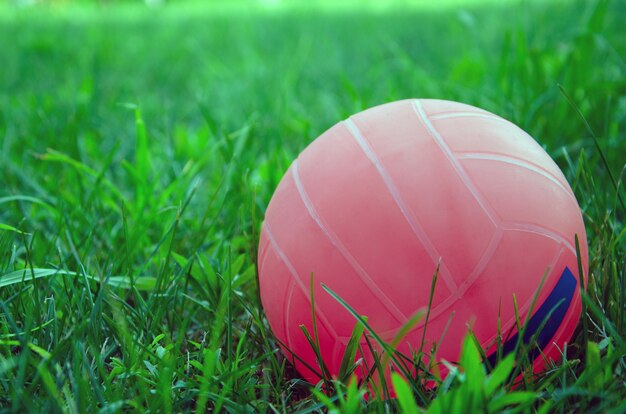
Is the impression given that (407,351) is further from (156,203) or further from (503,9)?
(503,9)

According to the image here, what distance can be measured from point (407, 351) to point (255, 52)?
3777 millimetres

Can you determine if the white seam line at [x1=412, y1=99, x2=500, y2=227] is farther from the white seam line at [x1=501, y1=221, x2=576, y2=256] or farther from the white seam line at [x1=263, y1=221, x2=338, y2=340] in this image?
the white seam line at [x1=263, y1=221, x2=338, y2=340]

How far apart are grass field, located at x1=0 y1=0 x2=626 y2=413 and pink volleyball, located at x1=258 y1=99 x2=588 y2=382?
113 mm

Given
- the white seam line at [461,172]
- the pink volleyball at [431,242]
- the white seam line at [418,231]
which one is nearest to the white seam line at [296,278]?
the pink volleyball at [431,242]

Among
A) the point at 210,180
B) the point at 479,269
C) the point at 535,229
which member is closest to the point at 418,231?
the point at 479,269

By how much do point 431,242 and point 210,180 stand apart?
1592mm

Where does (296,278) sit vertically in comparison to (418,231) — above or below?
below

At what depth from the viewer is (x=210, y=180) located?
273 centimetres

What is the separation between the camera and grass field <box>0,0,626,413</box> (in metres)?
1.33

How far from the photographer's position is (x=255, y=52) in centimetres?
479

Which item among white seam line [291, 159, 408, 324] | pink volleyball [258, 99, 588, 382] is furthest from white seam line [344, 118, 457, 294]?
white seam line [291, 159, 408, 324]

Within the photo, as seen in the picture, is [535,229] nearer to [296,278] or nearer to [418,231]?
[418,231]

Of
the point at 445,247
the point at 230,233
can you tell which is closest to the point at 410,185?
the point at 445,247

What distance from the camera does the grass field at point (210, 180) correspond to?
4.37 ft
